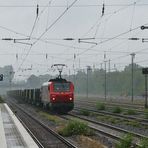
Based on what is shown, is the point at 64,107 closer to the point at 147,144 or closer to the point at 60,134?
the point at 60,134

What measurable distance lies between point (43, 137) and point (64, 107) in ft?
60.8

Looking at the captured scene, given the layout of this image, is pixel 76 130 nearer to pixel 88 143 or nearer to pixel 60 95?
pixel 88 143

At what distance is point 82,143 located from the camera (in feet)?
62.0

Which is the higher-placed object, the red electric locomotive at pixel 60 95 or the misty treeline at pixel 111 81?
the misty treeline at pixel 111 81

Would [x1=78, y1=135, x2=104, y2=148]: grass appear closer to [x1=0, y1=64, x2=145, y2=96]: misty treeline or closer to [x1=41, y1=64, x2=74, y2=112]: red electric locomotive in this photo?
[x1=41, y1=64, x2=74, y2=112]: red electric locomotive

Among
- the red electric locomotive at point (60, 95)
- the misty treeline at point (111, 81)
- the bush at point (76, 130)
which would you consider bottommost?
the bush at point (76, 130)

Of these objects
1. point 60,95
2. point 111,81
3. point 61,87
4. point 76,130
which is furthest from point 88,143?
point 111,81

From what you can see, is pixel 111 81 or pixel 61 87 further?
pixel 111 81

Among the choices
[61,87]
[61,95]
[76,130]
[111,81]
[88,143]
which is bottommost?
[88,143]

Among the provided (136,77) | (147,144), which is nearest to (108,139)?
A: (147,144)

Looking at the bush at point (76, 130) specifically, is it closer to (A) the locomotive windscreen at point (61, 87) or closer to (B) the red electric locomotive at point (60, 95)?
(B) the red electric locomotive at point (60, 95)

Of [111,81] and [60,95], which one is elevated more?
[111,81]

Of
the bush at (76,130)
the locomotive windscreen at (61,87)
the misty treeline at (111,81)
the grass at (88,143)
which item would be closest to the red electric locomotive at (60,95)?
the locomotive windscreen at (61,87)

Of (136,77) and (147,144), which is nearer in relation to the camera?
(147,144)
